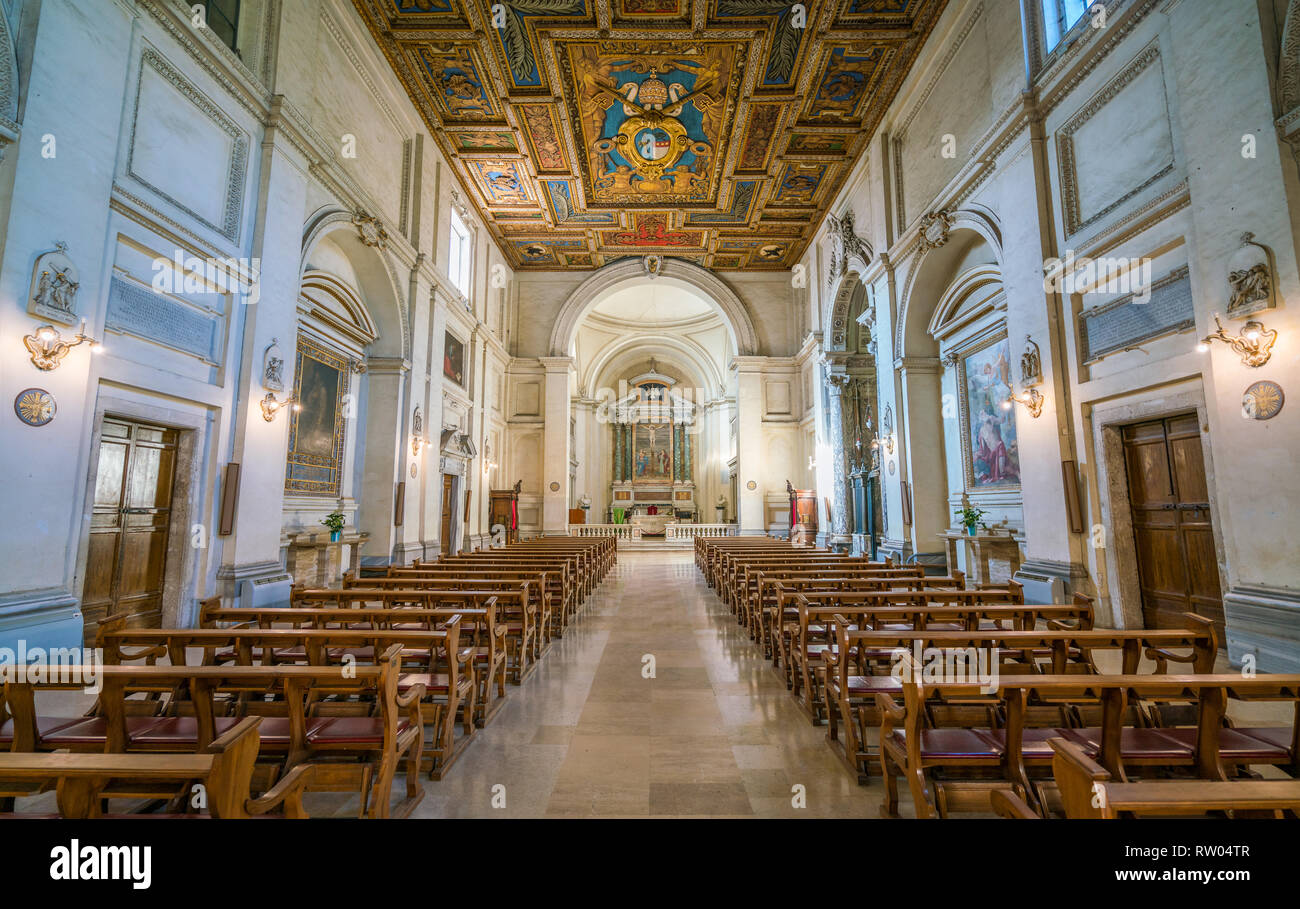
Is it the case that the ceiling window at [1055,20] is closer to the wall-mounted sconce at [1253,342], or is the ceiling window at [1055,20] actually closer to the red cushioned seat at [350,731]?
the wall-mounted sconce at [1253,342]

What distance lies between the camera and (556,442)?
18.5m

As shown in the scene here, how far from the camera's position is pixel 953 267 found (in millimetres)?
9578

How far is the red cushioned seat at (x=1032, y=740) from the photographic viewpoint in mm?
2199

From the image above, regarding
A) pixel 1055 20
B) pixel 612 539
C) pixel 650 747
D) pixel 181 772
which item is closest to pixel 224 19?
pixel 181 772

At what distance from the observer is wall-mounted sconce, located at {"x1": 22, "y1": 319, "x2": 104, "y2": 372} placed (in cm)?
415

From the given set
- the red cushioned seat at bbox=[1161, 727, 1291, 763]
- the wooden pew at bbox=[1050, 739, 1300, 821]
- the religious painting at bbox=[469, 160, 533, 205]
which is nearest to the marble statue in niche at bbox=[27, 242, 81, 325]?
the wooden pew at bbox=[1050, 739, 1300, 821]

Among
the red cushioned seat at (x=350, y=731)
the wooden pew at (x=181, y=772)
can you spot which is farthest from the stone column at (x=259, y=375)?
the wooden pew at (x=181, y=772)

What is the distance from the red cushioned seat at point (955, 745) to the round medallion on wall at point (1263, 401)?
155 inches

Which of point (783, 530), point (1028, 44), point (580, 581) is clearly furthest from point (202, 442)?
point (783, 530)

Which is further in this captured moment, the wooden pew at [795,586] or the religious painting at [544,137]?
the religious painting at [544,137]

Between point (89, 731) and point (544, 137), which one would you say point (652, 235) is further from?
point (89, 731)

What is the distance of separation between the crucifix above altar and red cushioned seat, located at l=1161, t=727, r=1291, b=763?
2452 centimetres

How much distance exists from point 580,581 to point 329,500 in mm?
4402
